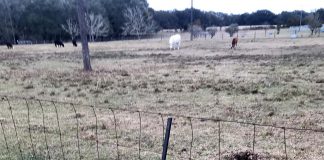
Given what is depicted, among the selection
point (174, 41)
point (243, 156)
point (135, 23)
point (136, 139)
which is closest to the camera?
point (243, 156)

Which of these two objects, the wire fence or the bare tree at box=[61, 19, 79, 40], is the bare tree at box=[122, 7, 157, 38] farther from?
the wire fence

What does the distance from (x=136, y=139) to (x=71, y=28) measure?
63602 millimetres

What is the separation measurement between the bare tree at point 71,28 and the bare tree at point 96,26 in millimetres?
2570

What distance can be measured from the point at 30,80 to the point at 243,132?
428 inches

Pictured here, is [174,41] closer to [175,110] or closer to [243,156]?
[175,110]

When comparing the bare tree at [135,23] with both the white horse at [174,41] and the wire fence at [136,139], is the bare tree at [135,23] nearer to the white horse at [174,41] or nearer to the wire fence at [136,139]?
the white horse at [174,41]

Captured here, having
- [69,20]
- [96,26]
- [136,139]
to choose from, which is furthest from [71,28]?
[136,139]

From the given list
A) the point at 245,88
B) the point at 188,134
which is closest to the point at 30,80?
the point at 245,88

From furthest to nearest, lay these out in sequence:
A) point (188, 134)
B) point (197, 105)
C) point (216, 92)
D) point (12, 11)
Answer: point (12, 11) < point (216, 92) < point (197, 105) < point (188, 134)

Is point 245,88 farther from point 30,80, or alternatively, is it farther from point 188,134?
point 30,80

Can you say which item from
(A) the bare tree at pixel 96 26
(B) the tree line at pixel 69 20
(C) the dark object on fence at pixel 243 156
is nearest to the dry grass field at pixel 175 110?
(C) the dark object on fence at pixel 243 156

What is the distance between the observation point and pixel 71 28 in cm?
6825

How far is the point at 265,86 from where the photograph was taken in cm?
1318

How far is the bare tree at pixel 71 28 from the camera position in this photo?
6825cm
